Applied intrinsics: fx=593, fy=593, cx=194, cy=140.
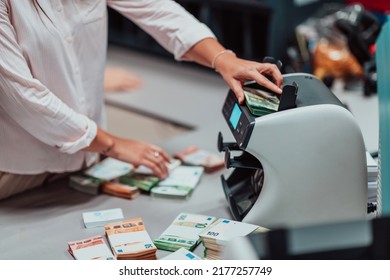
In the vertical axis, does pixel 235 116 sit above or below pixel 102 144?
above

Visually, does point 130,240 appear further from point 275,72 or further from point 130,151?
point 275,72

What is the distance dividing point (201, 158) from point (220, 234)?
56cm

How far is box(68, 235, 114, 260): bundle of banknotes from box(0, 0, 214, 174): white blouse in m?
0.28

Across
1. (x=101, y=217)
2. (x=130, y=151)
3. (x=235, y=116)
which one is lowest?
(x=101, y=217)

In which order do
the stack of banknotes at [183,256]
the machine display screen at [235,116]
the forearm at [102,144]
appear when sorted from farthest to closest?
1. the forearm at [102,144]
2. the machine display screen at [235,116]
3. the stack of banknotes at [183,256]

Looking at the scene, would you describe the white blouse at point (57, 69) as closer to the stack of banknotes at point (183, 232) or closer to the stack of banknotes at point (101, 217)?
the stack of banknotes at point (101, 217)

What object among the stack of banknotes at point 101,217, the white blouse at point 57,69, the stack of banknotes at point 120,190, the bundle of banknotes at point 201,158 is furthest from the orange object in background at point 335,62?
the stack of banknotes at point 101,217

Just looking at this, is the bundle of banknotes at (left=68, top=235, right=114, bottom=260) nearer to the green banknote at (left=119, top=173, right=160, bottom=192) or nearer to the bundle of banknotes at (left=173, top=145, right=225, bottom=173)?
the green banknote at (left=119, top=173, right=160, bottom=192)

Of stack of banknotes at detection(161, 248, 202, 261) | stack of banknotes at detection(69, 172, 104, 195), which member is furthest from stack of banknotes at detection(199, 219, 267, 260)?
stack of banknotes at detection(69, 172, 104, 195)

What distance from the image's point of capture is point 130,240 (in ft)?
4.45

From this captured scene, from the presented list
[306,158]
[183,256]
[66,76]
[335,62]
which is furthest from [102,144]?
[335,62]

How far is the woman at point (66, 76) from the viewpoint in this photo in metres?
1.44

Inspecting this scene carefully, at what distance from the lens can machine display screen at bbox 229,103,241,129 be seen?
1.40 meters

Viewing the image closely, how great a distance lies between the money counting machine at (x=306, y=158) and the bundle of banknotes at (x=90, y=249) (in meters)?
0.36
